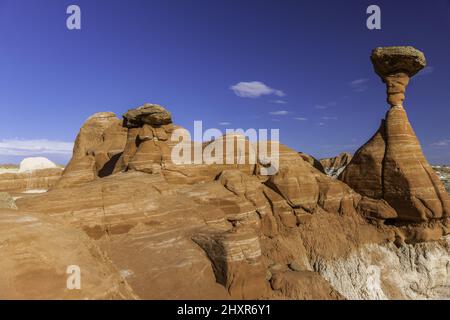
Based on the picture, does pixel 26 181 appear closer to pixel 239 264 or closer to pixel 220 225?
pixel 220 225

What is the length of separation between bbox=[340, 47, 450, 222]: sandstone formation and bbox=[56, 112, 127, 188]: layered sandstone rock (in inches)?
713

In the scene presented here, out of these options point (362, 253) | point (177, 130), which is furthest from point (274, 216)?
point (177, 130)

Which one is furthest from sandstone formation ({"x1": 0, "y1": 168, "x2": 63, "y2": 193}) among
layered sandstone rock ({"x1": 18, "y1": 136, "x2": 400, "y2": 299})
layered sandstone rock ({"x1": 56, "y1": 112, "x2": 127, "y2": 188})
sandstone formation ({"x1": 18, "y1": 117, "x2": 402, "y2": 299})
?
layered sandstone rock ({"x1": 18, "y1": 136, "x2": 400, "y2": 299})

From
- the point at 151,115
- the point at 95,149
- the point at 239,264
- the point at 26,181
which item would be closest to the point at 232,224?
the point at 239,264

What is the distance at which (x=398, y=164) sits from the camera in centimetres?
1644

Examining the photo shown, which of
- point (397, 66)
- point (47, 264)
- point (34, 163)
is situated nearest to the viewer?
point (47, 264)

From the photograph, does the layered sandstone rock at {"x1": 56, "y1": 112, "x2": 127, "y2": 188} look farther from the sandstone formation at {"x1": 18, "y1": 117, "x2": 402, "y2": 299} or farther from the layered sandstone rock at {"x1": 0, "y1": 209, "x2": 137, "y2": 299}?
the layered sandstone rock at {"x1": 0, "y1": 209, "x2": 137, "y2": 299}

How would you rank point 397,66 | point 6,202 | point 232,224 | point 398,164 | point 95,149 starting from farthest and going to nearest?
point 95,149 → point 397,66 → point 398,164 → point 232,224 → point 6,202

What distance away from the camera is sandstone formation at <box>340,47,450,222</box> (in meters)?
15.8

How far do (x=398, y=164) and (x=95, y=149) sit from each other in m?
22.6
